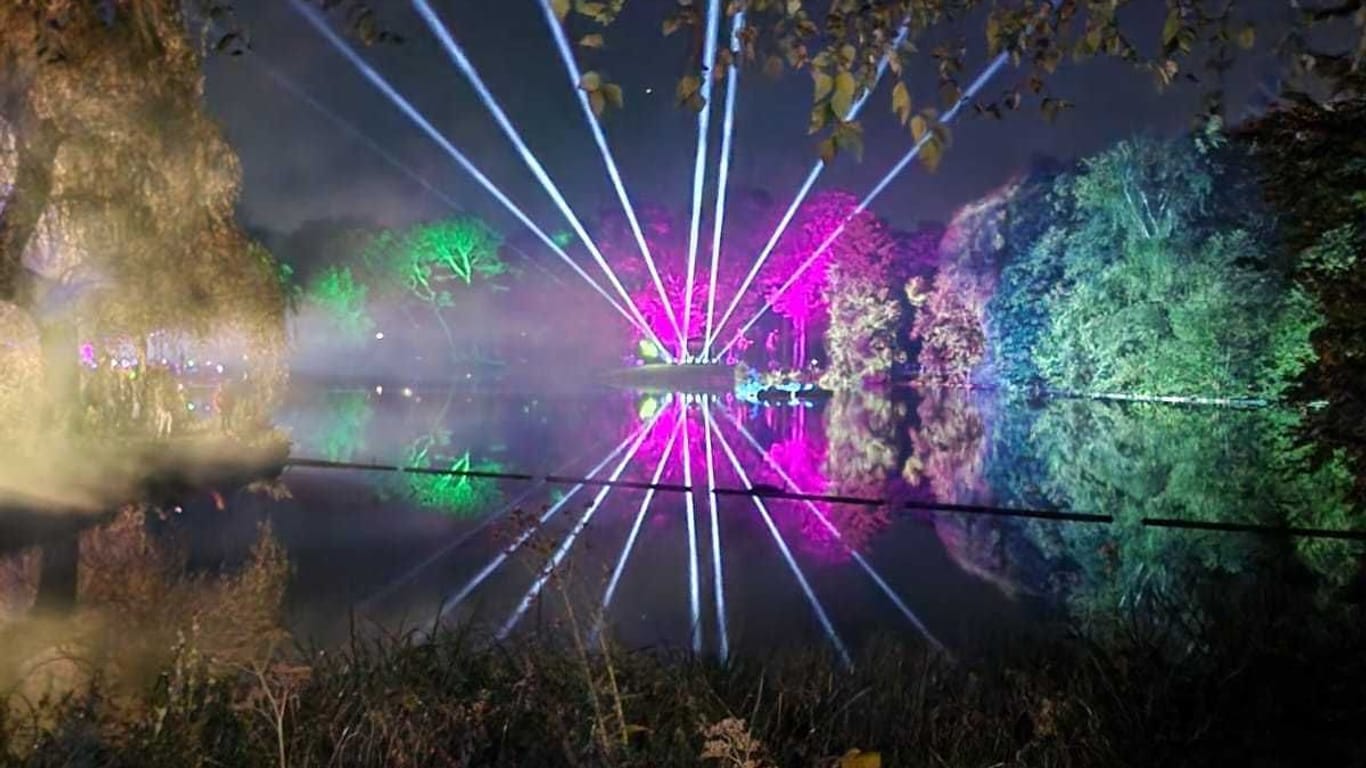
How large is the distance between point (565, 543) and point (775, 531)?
152 inches

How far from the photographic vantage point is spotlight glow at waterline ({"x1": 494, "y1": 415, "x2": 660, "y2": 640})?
18.9 feet

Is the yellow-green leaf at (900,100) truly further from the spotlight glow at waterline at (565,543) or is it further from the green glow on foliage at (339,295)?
the green glow on foliage at (339,295)

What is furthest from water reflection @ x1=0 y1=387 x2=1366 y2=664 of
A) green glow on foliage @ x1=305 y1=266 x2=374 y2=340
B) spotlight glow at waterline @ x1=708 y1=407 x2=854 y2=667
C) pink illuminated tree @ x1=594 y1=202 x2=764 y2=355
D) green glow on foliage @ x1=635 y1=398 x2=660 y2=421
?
green glow on foliage @ x1=305 y1=266 x2=374 y2=340

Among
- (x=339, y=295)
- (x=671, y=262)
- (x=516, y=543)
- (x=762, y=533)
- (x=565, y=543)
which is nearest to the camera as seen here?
(x=516, y=543)

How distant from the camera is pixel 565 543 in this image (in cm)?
1376

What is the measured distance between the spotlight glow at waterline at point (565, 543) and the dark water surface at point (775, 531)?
6 centimetres

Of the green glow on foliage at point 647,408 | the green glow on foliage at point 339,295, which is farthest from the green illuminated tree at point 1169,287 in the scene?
the green glow on foliage at point 339,295

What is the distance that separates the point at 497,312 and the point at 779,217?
24.4 m

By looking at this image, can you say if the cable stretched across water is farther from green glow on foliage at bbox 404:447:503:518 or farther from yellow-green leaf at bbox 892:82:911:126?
yellow-green leaf at bbox 892:82:911:126

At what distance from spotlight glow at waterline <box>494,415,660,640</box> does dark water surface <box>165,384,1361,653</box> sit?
0.21 ft

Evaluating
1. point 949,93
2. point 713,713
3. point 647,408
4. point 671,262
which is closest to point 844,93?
point 949,93

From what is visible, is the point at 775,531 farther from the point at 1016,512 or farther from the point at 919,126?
the point at 919,126

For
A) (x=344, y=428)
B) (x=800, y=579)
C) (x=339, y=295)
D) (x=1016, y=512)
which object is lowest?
(x=800, y=579)

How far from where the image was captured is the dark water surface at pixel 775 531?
10.9m
